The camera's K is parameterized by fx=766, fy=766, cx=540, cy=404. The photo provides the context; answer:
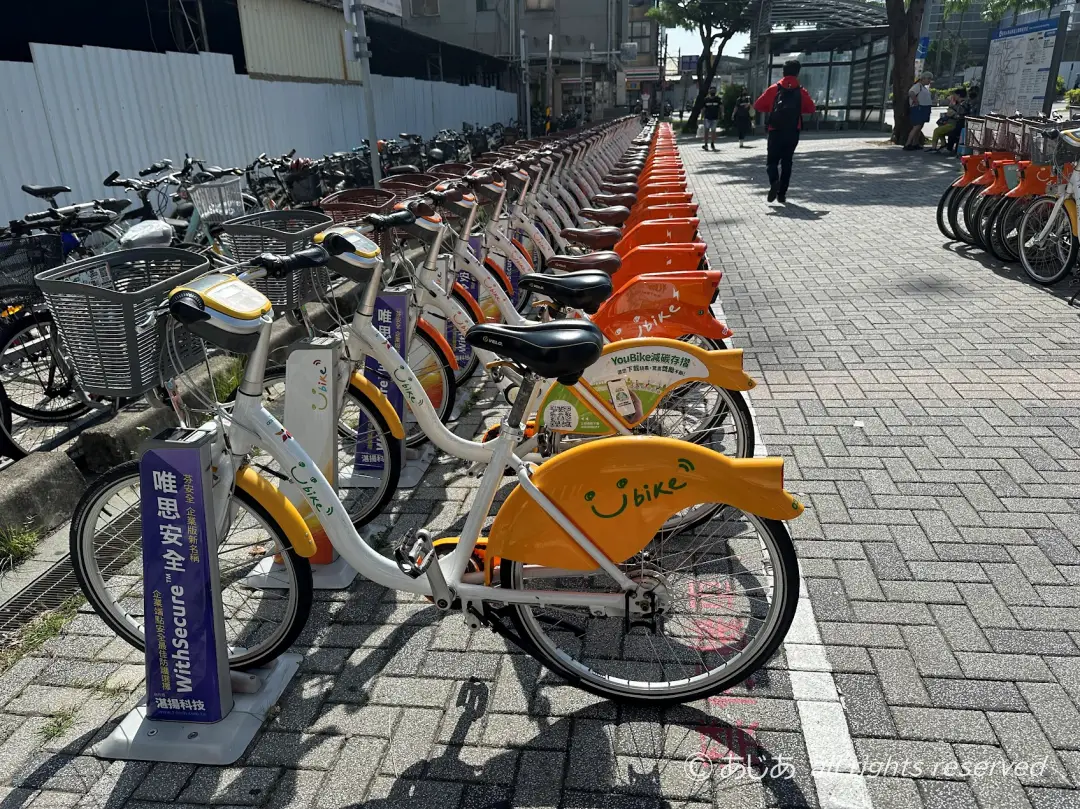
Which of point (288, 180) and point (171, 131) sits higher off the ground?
point (171, 131)

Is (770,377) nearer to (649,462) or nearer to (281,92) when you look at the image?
(649,462)

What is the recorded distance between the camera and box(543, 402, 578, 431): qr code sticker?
3203 mm

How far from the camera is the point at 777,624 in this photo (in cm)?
231

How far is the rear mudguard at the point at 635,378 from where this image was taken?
3141 mm

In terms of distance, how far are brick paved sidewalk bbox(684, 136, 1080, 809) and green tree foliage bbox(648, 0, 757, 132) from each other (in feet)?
103

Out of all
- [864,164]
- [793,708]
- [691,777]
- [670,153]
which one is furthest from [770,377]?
[864,164]

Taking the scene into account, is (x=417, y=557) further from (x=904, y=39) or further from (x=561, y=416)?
(x=904, y=39)

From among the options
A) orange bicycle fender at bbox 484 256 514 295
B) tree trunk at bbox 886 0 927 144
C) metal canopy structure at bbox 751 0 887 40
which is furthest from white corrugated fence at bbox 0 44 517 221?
metal canopy structure at bbox 751 0 887 40

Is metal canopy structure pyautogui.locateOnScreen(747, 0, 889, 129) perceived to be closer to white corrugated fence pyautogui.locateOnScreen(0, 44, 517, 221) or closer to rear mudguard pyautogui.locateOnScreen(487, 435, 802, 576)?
white corrugated fence pyautogui.locateOnScreen(0, 44, 517, 221)

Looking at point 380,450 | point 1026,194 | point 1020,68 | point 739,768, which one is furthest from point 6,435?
point 1020,68

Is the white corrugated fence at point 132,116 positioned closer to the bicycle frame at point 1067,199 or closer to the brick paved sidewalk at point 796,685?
the brick paved sidewalk at point 796,685

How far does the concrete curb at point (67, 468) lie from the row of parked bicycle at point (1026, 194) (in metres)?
6.23

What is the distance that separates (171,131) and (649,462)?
940 centimetres

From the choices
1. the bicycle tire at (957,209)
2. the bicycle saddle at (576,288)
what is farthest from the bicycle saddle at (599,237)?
the bicycle tire at (957,209)
